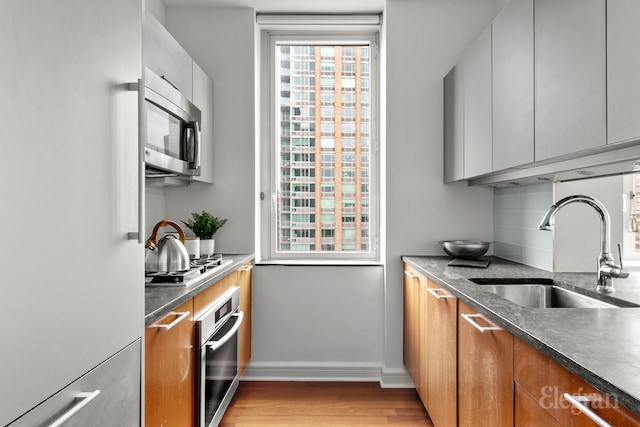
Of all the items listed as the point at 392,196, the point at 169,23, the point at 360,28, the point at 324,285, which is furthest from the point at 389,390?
the point at 169,23

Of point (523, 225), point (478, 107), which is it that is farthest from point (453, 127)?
point (523, 225)

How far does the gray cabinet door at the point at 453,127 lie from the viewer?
2586 millimetres

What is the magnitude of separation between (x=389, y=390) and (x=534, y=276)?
52.4 inches

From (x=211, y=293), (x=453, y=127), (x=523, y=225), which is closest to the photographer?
(x=211, y=293)

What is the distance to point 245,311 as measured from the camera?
2.79 meters

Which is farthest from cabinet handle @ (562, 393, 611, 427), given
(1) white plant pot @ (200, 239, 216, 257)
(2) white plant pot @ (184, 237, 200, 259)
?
(1) white plant pot @ (200, 239, 216, 257)

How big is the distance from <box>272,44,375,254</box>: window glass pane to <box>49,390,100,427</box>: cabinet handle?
2352mm

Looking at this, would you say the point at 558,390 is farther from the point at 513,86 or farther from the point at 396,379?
the point at 396,379

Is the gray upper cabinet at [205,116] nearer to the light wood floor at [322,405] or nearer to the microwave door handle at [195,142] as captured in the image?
the microwave door handle at [195,142]

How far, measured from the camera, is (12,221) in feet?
2.28

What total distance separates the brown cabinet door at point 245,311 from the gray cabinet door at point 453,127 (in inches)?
56.7

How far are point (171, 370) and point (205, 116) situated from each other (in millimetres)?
1787

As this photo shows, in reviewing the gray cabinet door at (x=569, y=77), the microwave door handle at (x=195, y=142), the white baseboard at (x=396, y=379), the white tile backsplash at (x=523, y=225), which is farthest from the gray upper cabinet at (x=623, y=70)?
the white baseboard at (x=396, y=379)

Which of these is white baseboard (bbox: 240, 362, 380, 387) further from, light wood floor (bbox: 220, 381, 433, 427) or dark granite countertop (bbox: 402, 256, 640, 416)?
dark granite countertop (bbox: 402, 256, 640, 416)
